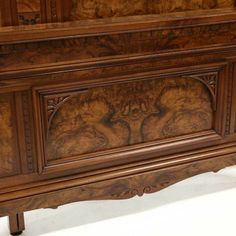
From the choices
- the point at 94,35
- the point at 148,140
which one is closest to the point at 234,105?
the point at 148,140

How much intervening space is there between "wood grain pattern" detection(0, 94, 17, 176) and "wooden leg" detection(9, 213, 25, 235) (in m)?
0.30

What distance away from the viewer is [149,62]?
125 cm

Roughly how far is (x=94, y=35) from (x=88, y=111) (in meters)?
0.20

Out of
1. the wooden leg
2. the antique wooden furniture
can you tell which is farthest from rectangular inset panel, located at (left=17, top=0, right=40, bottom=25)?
the wooden leg

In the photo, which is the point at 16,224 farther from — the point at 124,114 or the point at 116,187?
the point at 124,114

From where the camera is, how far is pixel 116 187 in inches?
52.4

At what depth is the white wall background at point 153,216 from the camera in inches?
59.1

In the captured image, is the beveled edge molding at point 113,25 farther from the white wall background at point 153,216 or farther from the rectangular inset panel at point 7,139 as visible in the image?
the white wall background at point 153,216

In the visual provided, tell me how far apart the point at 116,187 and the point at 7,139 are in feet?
1.05

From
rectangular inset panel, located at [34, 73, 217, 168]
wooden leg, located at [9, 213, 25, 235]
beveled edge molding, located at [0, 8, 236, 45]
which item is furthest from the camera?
wooden leg, located at [9, 213, 25, 235]

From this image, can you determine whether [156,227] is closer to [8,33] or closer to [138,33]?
[138,33]

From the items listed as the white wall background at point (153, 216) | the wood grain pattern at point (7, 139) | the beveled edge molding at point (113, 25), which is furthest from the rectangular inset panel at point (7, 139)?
the white wall background at point (153, 216)

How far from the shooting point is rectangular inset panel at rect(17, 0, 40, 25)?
1.14 meters

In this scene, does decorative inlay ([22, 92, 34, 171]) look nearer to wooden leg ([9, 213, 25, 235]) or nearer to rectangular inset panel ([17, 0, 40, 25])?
rectangular inset panel ([17, 0, 40, 25])
